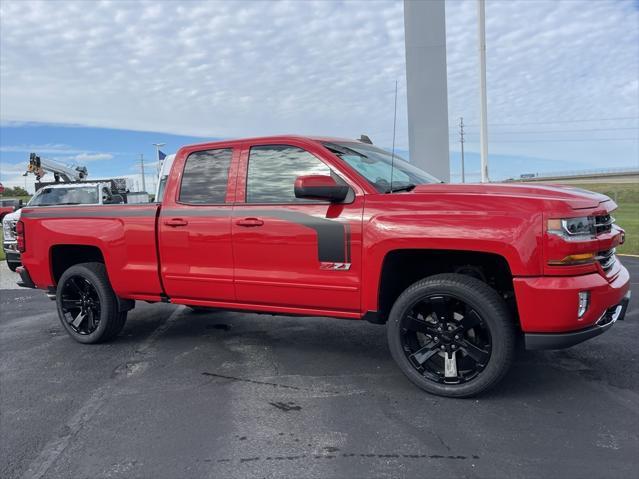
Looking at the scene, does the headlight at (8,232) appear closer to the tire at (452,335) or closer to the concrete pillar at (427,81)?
the tire at (452,335)

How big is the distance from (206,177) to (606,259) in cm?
331

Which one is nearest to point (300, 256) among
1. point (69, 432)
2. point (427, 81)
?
point (69, 432)

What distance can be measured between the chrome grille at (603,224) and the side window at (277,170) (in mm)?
1971

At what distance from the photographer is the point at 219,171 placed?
4.80 meters

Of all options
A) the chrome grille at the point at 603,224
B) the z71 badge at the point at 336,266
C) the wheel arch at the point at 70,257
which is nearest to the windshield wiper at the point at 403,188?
the z71 badge at the point at 336,266

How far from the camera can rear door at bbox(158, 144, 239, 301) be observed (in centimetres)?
460

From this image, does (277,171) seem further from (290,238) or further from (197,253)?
(197,253)

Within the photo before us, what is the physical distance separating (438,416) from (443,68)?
10719 mm

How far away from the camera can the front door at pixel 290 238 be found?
13.3ft

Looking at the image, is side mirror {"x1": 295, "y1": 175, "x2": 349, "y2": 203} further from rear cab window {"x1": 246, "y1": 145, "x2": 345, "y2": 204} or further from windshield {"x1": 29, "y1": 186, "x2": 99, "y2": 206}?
windshield {"x1": 29, "y1": 186, "x2": 99, "y2": 206}

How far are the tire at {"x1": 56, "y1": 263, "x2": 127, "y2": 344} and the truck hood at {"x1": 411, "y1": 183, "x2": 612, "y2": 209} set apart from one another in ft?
10.7

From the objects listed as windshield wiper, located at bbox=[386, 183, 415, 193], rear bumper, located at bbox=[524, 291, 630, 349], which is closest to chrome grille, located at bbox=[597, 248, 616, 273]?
rear bumper, located at bbox=[524, 291, 630, 349]

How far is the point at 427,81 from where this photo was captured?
12.7 metres

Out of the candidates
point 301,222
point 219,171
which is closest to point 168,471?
point 301,222
